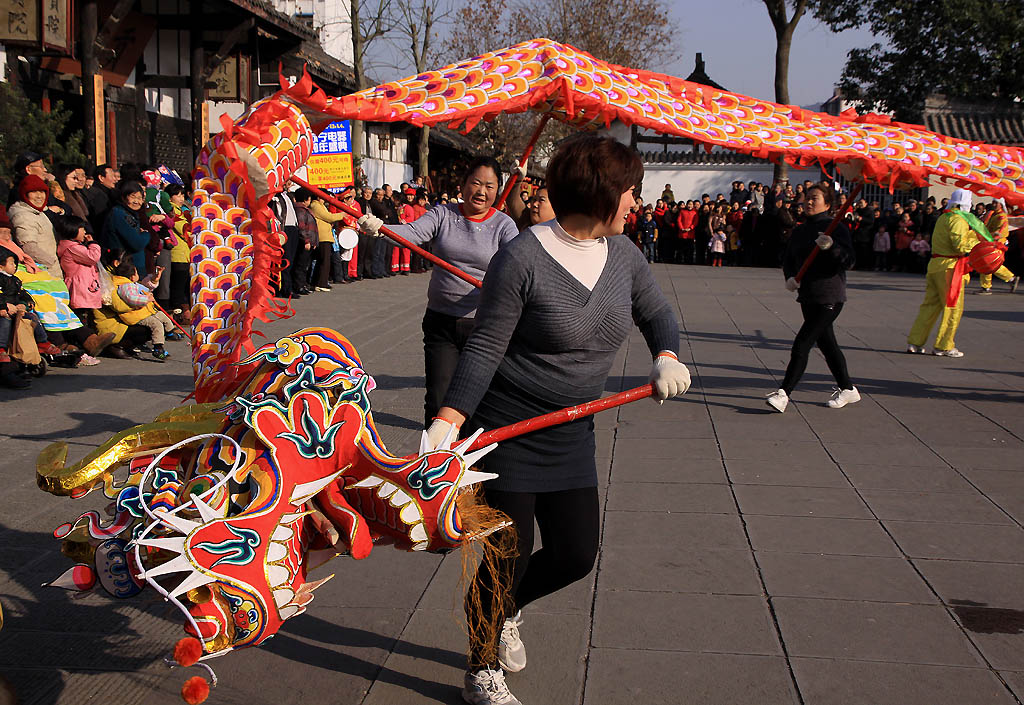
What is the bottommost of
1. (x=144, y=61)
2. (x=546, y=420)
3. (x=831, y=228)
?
(x=546, y=420)

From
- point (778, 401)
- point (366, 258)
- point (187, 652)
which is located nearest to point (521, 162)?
point (778, 401)

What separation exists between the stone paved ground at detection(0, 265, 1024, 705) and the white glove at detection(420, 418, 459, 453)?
0.98 meters

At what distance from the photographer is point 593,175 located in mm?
3004

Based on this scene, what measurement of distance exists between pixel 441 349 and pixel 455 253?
563 mm

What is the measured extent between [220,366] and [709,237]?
24.7m

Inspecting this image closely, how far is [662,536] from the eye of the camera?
4891 millimetres

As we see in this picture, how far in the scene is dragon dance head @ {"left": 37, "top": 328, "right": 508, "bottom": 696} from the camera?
2.65 m

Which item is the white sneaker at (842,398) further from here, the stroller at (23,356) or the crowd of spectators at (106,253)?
the stroller at (23,356)

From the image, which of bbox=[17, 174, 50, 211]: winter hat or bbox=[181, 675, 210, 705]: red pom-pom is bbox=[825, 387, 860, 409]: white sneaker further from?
bbox=[17, 174, 50, 211]: winter hat

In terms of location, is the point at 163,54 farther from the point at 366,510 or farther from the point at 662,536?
the point at 366,510

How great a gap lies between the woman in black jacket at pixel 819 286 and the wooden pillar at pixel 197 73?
9.83 meters

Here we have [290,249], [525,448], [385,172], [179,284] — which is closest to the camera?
[525,448]

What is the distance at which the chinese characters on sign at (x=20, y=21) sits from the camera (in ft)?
34.5

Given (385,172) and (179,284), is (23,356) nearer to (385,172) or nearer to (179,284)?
(179,284)
